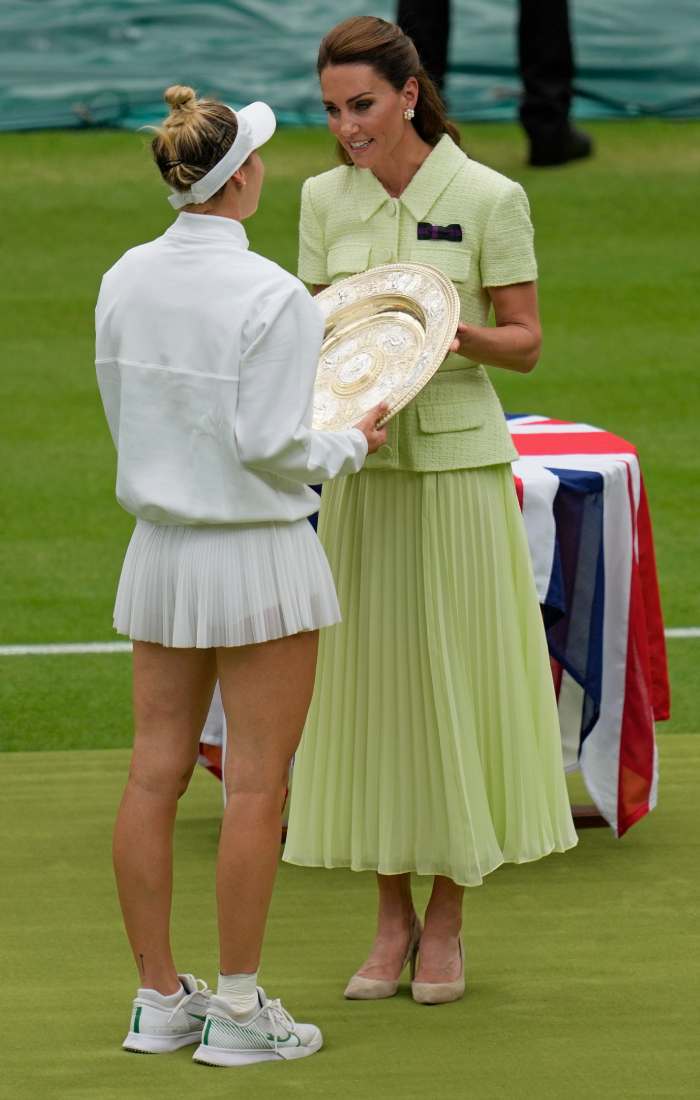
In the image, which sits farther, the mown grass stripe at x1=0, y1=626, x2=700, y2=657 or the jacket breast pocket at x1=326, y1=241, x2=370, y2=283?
the mown grass stripe at x1=0, y1=626, x2=700, y2=657

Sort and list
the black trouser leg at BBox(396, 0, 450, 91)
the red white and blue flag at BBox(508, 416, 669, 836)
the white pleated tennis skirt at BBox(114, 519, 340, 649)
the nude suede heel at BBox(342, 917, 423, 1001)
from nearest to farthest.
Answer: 1. the white pleated tennis skirt at BBox(114, 519, 340, 649)
2. the nude suede heel at BBox(342, 917, 423, 1001)
3. the red white and blue flag at BBox(508, 416, 669, 836)
4. the black trouser leg at BBox(396, 0, 450, 91)

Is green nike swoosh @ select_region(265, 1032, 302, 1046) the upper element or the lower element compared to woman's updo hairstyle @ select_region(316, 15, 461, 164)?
lower

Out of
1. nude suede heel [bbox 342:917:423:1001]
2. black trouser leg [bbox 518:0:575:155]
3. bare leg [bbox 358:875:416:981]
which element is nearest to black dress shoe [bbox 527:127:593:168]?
black trouser leg [bbox 518:0:575:155]

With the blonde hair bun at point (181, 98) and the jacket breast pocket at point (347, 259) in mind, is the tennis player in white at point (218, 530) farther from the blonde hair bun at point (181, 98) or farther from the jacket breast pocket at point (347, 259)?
Answer: the jacket breast pocket at point (347, 259)

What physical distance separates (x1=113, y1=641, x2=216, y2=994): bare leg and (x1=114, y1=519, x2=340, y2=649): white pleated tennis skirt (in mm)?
84

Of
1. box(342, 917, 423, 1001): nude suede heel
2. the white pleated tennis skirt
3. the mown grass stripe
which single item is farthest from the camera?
the mown grass stripe

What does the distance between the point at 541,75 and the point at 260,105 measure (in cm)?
1035

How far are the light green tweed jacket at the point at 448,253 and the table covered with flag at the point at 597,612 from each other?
0.78m

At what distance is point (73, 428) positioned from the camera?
1038 cm

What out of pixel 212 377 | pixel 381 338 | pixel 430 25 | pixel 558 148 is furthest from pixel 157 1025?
pixel 558 148

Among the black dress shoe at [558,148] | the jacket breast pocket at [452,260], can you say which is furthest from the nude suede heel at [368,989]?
the black dress shoe at [558,148]

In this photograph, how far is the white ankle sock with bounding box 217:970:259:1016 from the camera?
12.5 ft

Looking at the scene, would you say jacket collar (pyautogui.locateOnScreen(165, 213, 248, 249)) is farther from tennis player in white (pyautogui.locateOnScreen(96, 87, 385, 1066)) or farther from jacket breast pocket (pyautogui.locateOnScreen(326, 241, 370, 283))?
jacket breast pocket (pyautogui.locateOnScreen(326, 241, 370, 283))

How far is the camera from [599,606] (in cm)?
515
